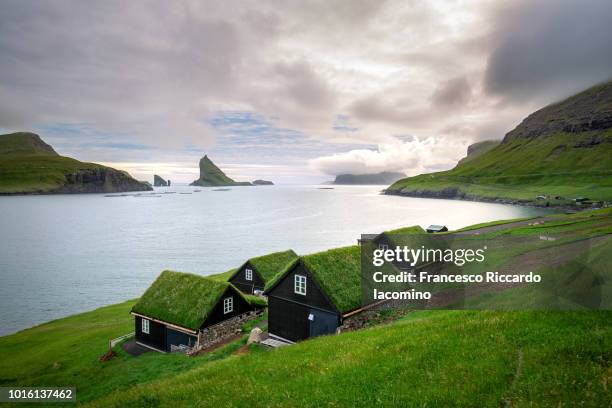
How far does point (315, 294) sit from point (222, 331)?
1313cm

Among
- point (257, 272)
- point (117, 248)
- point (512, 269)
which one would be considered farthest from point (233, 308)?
point (117, 248)

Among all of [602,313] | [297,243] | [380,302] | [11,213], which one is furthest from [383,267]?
[11,213]

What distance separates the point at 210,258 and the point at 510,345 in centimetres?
8338

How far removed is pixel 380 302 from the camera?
3106 centimetres

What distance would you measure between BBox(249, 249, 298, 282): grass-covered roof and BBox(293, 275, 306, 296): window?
15057 millimetres

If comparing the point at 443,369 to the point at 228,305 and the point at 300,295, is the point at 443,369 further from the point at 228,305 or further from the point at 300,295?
the point at 228,305

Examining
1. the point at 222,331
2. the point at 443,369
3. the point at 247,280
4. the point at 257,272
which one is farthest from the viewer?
the point at 247,280

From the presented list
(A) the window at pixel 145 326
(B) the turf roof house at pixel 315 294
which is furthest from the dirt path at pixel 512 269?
(A) the window at pixel 145 326

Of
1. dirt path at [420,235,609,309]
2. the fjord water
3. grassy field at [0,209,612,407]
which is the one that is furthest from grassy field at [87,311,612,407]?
the fjord water

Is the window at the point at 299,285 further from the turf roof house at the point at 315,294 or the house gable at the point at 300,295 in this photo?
the house gable at the point at 300,295

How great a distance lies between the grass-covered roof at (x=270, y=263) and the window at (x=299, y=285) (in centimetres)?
1506

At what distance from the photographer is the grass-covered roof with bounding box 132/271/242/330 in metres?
34.3

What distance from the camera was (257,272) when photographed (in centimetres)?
4712

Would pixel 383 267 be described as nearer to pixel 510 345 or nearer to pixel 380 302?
pixel 380 302
